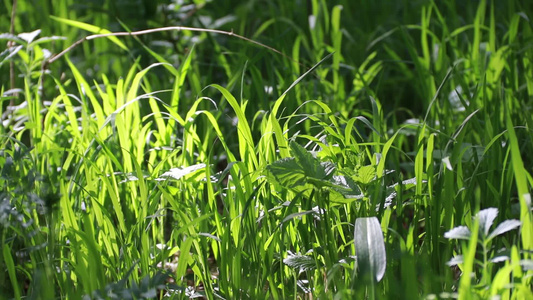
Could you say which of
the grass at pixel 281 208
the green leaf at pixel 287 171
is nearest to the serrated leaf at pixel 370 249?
the grass at pixel 281 208

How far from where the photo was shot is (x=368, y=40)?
2.55m

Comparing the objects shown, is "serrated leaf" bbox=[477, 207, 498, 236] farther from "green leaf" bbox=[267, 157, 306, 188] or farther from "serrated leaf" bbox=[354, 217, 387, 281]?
"green leaf" bbox=[267, 157, 306, 188]

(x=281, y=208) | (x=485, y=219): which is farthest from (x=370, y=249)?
(x=281, y=208)

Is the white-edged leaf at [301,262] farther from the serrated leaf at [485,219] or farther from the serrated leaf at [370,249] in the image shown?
the serrated leaf at [485,219]

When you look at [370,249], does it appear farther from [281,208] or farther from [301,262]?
[281,208]

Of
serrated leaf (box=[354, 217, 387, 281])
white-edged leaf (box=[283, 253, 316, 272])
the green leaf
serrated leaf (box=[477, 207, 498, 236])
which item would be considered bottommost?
white-edged leaf (box=[283, 253, 316, 272])

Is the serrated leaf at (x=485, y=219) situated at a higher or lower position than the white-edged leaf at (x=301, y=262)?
higher

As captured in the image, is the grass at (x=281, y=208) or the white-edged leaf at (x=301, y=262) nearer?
the grass at (x=281, y=208)

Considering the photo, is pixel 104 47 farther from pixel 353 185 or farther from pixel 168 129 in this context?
pixel 353 185

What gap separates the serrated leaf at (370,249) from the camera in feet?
2.93

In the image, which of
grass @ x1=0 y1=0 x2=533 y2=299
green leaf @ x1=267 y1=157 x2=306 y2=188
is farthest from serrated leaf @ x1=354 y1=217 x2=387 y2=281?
green leaf @ x1=267 y1=157 x2=306 y2=188

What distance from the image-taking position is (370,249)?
0.92 m

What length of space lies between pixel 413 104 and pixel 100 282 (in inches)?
65.9

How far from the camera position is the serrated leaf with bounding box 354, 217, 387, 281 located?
89cm
